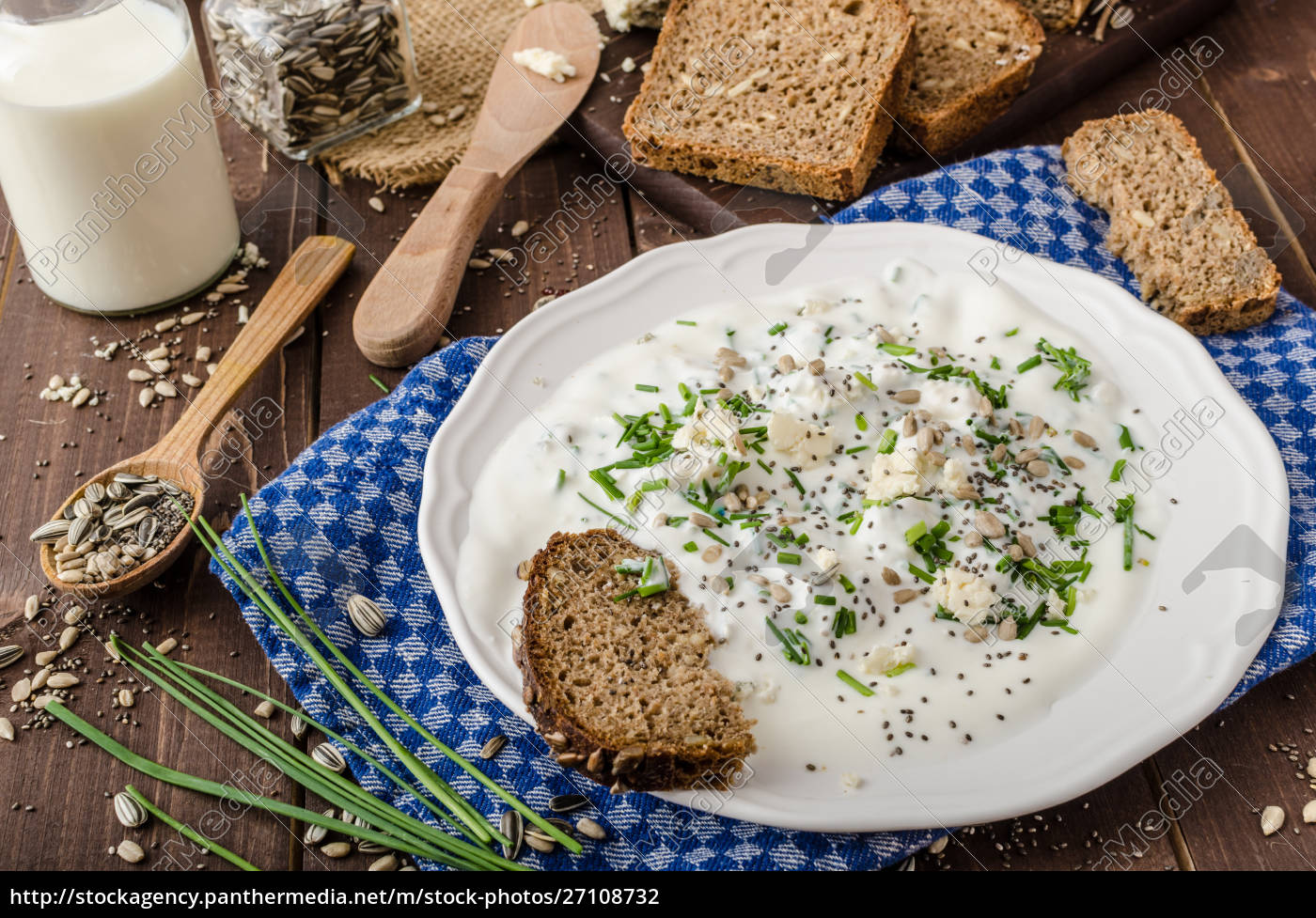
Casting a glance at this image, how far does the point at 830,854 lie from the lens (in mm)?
1991

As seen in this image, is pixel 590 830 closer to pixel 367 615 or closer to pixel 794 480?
pixel 367 615

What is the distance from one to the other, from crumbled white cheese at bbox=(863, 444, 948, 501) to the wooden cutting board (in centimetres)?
Answer: 110

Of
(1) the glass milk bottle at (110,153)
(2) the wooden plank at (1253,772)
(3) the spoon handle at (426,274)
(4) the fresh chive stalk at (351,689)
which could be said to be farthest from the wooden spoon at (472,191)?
(2) the wooden plank at (1253,772)

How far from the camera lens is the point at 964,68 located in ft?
10.6

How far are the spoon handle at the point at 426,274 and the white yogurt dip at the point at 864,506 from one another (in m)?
0.50

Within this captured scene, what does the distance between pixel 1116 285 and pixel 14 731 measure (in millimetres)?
2599

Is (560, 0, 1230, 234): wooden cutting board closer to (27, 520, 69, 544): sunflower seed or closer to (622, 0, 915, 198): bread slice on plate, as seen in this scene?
(622, 0, 915, 198): bread slice on plate

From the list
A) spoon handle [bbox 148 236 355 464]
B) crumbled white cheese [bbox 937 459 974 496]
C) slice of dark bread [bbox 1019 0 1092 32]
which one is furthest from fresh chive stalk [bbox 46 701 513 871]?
slice of dark bread [bbox 1019 0 1092 32]

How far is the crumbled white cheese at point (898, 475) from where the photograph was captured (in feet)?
6.99

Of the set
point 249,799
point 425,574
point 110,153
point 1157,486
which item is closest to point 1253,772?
point 1157,486

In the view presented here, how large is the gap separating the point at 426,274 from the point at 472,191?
0.30 metres

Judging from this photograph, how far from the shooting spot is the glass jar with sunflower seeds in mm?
3002

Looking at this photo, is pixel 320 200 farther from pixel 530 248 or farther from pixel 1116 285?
pixel 1116 285

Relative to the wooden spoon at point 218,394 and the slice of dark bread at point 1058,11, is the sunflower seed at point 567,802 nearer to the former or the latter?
the wooden spoon at point 218,394
